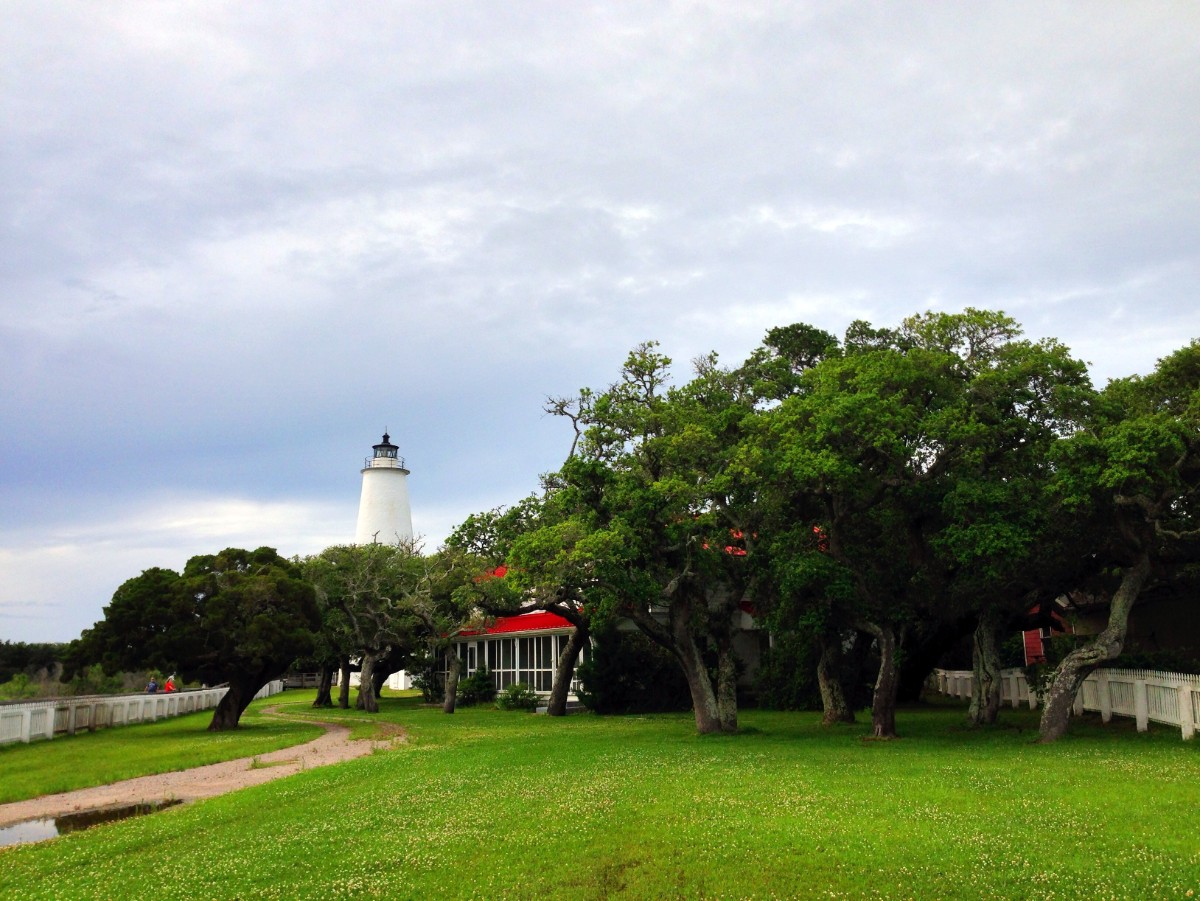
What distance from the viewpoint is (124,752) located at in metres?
22.6

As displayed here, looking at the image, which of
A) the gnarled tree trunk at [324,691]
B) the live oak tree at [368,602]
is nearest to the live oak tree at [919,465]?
the live oak tree at [368,602]

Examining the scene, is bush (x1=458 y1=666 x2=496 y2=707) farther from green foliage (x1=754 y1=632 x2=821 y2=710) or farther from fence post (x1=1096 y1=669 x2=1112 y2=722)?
fence post (x1=1096 y1=669 x2=1112 y2=722)

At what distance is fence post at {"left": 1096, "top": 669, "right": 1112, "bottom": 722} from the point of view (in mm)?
22109

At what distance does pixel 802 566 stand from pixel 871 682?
1393cm

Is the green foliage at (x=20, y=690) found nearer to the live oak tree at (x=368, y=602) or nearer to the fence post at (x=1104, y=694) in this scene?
the live oak tree at (x=368, y=602)

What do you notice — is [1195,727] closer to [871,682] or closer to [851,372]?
[851,372]

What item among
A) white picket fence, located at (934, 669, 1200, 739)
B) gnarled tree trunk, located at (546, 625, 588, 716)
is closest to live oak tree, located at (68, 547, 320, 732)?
gnarled tree trunk, located at (546, 625, 588, 716)

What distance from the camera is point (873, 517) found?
73.3ft

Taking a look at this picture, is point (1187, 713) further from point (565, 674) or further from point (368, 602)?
point (368, 602)

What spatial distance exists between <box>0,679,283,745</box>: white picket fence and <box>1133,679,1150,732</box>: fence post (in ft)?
86.9

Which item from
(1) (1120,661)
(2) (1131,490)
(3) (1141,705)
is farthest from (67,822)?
(1) (1120,661)

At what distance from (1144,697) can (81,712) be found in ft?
94.6

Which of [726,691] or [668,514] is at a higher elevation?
[668,514]

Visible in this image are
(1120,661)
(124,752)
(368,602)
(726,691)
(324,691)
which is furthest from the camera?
(324,691)
